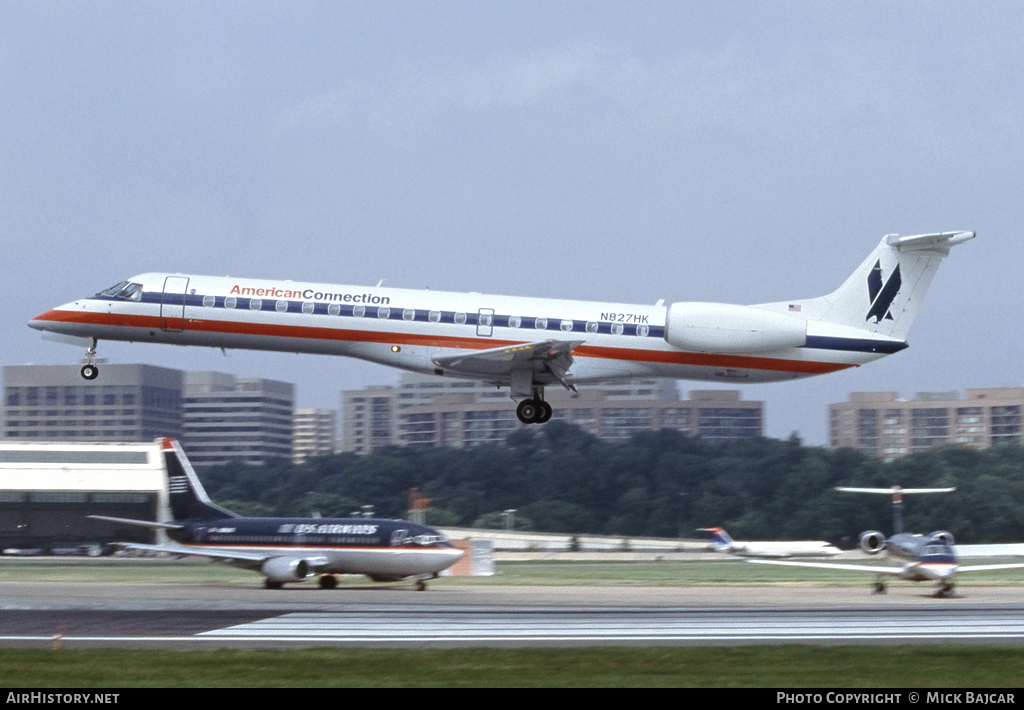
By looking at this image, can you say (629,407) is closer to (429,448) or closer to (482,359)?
(429,448)

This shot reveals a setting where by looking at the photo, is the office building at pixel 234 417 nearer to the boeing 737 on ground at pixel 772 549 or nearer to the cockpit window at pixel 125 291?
the boeing 737 on ground at pixel 772 549

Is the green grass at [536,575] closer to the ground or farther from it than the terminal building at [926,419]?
closer to the ground

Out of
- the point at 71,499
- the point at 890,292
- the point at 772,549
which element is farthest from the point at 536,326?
the point at 71,499

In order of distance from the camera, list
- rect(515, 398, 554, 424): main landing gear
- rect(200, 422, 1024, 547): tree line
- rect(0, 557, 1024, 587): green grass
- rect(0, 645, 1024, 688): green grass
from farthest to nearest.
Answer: rect(200, 422, 1024, 547): tree line → rect(0, 557, 1024, 587): green grass → rect(515, 398, 554, 424): main landing gear → rect(0, 645, 1024, 688): green grass

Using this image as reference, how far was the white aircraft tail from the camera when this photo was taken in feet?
111

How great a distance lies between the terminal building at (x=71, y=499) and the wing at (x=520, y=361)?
34.0 m

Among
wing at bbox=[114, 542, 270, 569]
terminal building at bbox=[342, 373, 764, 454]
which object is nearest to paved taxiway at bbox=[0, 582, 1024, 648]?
wing at bbox=[114, 542, 270, 569]

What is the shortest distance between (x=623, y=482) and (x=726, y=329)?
1603 inches

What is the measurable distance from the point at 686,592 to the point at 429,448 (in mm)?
39344

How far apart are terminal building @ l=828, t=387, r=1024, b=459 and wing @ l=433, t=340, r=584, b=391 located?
62.6m

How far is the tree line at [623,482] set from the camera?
219 ft

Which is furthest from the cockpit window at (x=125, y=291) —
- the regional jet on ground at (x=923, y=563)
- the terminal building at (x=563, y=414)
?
the terminal building at (x=563, y=414)

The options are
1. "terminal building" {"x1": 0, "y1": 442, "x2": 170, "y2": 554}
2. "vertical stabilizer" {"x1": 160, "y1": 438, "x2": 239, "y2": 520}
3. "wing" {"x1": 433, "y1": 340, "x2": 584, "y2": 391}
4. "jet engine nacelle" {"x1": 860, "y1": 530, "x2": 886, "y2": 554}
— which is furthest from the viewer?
"terminal building" {"x1": 0, "y1": 442, "x2": 170, "y2": 554}

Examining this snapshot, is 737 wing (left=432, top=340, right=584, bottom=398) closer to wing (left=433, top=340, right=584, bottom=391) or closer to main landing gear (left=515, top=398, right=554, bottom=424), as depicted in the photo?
wing (left=433, top=340, right=584, bottom=391)
